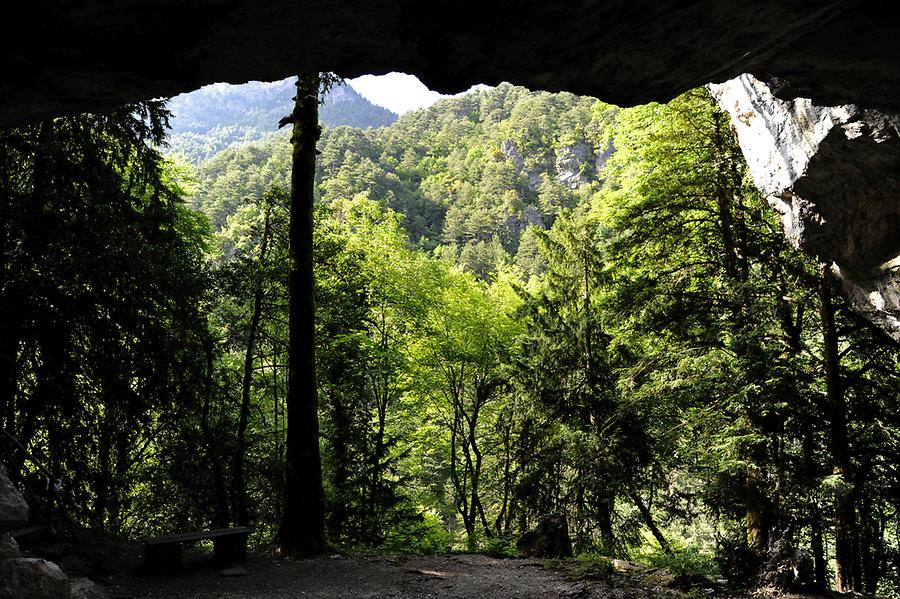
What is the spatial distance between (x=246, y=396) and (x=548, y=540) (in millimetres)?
6491

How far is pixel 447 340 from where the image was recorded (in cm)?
1443

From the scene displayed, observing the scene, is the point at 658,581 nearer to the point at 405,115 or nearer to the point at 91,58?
the point at 91,58

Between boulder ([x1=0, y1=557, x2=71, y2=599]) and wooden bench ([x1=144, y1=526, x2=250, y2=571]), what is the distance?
9.30 feet

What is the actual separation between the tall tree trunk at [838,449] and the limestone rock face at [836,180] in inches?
32.2

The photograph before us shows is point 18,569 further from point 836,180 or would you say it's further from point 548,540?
point 836,180

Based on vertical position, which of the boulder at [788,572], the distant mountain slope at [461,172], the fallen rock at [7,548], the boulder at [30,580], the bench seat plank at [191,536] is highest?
the distant mountain slope at [461,172]

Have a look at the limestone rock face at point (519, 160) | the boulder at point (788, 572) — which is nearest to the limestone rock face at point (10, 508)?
the boulder at point (788, 572)

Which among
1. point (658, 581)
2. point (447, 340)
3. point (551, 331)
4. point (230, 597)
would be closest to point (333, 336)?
point (447, 340)

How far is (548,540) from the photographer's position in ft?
29.2

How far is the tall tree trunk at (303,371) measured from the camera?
778 cm

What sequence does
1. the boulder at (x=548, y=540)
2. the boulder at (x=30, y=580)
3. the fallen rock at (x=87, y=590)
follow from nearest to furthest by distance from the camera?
the boulder at (x=30, y=580), the fallen rock at (x=87, y=590), the boulder at (x=548, y=540)

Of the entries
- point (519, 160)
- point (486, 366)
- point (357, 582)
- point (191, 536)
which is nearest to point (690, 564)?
point (357, 582)

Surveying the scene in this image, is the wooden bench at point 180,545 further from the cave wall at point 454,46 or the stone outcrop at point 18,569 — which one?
the cave wall at point 454,46

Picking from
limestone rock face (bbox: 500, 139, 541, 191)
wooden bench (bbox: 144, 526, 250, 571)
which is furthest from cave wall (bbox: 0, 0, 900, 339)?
limestone rock face (bbox: 500, 139, 541, 191)
